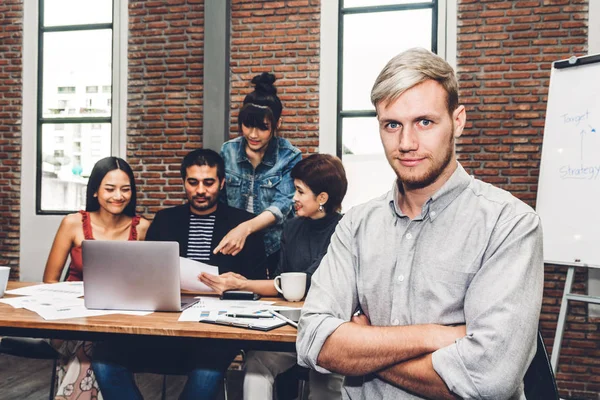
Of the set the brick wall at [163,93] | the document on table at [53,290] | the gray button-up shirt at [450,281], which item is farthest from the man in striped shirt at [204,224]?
the brick wall at [163,93]

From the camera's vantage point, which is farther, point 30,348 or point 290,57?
point 290,57

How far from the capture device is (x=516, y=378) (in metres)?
1.06

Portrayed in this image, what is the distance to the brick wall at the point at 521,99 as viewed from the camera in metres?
3.91

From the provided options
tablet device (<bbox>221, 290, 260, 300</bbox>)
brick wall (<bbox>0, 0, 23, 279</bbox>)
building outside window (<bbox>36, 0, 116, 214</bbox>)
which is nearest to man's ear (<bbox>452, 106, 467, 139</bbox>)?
tablet device (<bbox>221, 290, 260, 300</bbox>)

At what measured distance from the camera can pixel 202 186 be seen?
2.57 meters

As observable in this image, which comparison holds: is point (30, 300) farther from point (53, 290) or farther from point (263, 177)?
point (263, 177)

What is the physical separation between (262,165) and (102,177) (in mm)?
941

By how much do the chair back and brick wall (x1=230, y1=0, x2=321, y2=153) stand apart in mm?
3267

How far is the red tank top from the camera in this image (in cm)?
261

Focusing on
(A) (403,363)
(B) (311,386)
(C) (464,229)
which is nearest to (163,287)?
(B) (311,386)

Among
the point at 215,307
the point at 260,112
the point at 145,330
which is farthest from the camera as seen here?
the point at 260,112

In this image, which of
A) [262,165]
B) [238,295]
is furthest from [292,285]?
[262,165]

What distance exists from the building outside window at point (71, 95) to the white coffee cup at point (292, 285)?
136 inches

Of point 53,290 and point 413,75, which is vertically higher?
point 413,75
